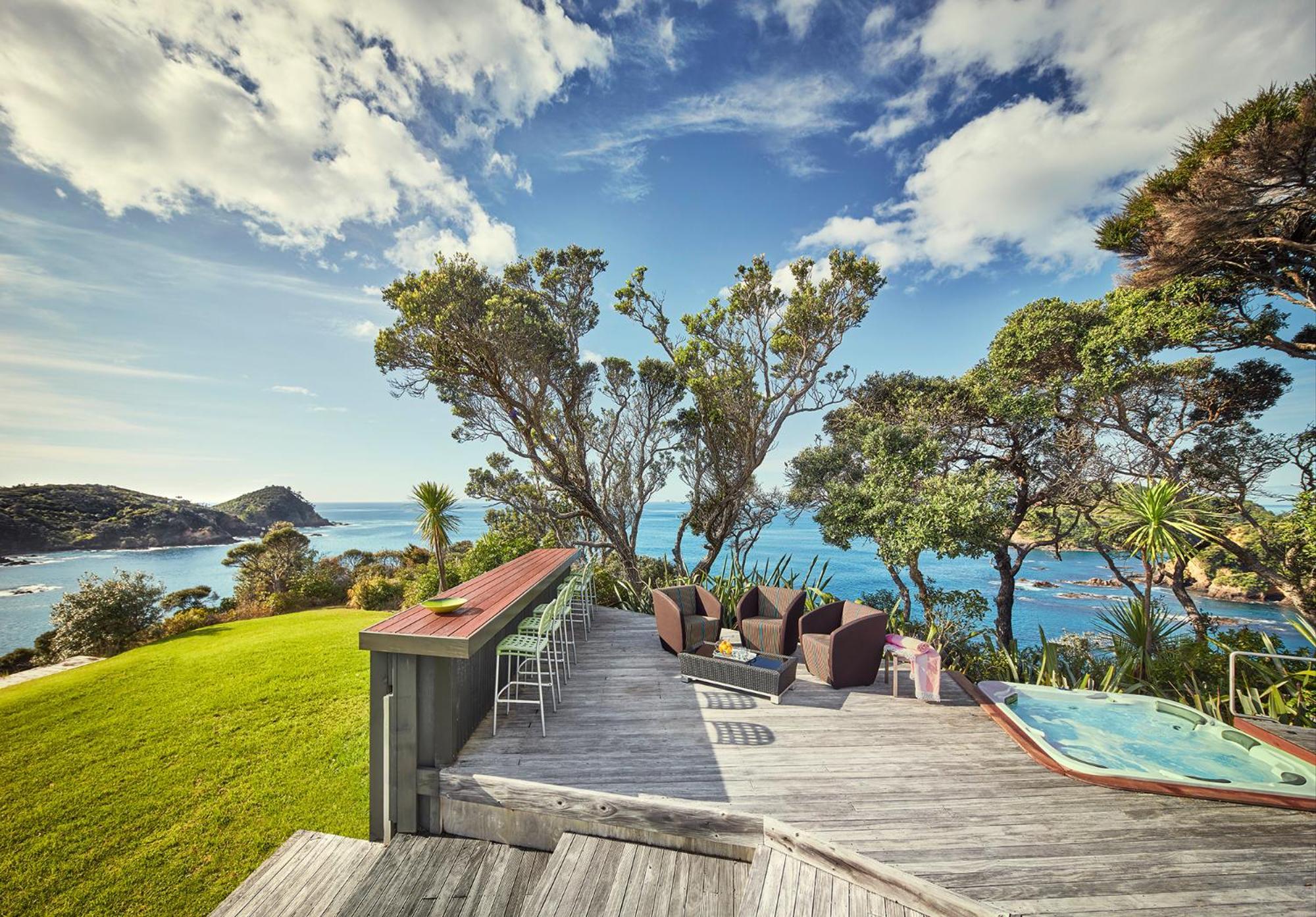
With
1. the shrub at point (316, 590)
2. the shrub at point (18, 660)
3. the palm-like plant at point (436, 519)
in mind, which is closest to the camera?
the shrub at point (18, 660)

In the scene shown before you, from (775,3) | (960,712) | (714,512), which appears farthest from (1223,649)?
(775,3)

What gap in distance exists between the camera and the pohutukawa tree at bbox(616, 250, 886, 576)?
10062mm

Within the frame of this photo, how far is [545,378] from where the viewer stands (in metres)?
10.4

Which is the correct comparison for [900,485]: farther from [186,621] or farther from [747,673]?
[186,621]

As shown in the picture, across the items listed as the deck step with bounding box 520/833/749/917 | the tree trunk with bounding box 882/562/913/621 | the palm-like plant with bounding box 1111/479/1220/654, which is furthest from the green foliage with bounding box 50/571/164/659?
the palm-like plant with bounding box 1111/479/1220/654

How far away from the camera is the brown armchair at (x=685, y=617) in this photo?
233 inches

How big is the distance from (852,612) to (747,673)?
1.63 metres

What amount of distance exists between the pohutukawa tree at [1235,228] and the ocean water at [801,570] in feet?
17.5

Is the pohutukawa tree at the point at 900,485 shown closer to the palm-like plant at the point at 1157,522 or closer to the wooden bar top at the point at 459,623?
the palm-like plant at the point at 1157,522

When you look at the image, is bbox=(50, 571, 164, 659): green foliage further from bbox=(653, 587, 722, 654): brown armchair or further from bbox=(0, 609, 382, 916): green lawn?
bbox=(653, 587, 722, 654): brown armchair

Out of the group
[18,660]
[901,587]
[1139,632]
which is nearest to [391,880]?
[1139,632]

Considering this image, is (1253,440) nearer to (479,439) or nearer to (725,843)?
(725,843)

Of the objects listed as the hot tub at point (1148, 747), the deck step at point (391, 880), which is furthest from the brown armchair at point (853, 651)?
the deck step at point (391, 880)

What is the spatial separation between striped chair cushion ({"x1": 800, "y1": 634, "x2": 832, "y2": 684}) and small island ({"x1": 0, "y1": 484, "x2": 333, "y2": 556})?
1453 inches
